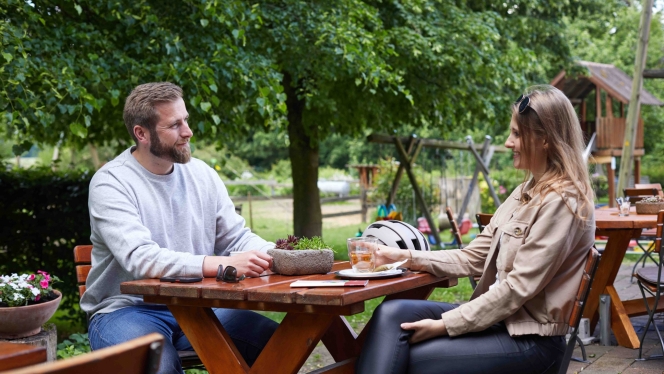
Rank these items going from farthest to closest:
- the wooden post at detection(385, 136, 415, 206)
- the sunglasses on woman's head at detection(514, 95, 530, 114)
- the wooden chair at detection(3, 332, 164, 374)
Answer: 1. the wooden post at detection(385, 136, 415, 206)
2. the sunglasses on woman's head at detection(514, 95, 530, 114)
3. the wooden chair at detection(3, 332, 164, 374)

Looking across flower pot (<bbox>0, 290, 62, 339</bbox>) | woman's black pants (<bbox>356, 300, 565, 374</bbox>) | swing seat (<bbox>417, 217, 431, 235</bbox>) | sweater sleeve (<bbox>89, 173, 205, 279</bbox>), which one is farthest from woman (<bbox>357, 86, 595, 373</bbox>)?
swing seat (<bbox>417, 217, 431, 235</bbox>)

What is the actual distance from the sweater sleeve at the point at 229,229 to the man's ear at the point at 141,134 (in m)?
0.43

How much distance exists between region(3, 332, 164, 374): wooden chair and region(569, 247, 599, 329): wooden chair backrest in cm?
169

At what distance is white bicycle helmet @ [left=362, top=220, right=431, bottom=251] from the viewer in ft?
12.0

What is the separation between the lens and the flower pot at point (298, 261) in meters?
3.16

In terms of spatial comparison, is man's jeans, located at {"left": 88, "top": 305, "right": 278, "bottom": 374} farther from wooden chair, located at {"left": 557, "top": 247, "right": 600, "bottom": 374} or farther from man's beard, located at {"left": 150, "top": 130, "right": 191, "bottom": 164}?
wooden chair, located at {"left": 557, "top": 247, "right": 600, "bottom": 374}

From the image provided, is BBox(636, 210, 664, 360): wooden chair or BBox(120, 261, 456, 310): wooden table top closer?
BBox(120, 261, 456, 310): wooden table top

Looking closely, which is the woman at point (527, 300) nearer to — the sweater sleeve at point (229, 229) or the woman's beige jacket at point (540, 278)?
the woman's beige jacket at point (540, 278)

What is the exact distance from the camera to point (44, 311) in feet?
14.4

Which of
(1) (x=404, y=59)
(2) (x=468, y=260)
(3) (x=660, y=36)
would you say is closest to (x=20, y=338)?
(2) (x=468, y=260)

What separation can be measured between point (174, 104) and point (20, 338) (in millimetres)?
1745

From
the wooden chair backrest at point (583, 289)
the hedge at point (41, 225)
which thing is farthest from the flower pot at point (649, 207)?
the hedge at point (41, 225)

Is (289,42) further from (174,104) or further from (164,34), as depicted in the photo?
(174,104)

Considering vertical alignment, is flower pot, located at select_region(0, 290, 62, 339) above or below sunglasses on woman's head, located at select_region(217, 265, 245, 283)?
below
